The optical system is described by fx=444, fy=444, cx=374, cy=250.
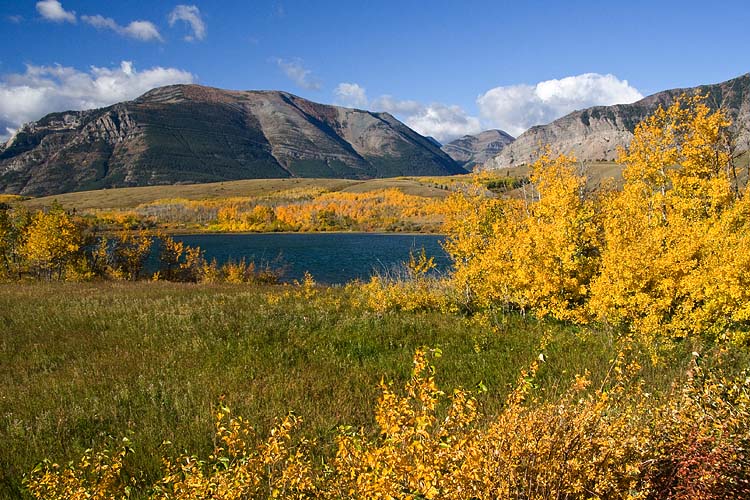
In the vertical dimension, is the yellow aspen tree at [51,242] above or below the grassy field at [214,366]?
above

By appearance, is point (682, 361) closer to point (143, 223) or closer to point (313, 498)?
point (313, 498)

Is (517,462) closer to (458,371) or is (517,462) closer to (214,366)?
(458,371)

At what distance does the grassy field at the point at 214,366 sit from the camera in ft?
23.5

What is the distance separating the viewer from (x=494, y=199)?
1956 cm

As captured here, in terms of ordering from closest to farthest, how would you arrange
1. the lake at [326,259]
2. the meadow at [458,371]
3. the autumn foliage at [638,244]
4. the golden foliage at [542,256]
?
the meadow at [458,371], the autumn foliage at [638,244], the golden foliage at [542,256], the lake at [326,259]

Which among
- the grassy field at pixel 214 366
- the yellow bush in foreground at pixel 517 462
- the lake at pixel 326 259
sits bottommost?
the lake at pixel 326 259

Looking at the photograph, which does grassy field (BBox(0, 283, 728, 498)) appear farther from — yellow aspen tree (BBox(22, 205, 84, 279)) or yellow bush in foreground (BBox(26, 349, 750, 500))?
yellow aspen tree (BBox(22, 205, 84, 279))

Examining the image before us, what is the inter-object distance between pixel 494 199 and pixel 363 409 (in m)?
13.9

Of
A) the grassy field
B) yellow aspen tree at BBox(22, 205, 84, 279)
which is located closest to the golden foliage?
the grassy field

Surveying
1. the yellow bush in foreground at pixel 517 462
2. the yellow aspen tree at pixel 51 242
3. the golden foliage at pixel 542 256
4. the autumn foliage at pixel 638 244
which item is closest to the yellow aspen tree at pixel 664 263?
the autumn foliage at pixel 638 244

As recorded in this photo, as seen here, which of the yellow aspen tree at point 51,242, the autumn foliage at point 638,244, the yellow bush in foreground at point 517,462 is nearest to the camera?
the yellow bush in foreground at point 517,462

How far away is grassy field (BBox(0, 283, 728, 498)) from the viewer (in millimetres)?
7176

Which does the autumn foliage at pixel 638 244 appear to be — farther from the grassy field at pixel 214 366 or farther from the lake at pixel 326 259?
the lake at pixel 326 259

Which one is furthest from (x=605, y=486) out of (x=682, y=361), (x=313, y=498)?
(x=682, y=361)
